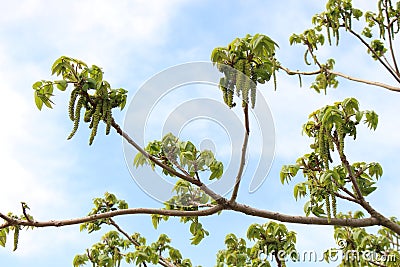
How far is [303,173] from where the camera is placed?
5.66 m

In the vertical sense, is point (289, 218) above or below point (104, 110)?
below

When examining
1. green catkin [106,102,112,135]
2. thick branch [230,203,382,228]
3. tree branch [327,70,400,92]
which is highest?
tree branch [327,70,400,92]

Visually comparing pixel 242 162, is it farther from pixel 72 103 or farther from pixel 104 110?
pixel 72 103

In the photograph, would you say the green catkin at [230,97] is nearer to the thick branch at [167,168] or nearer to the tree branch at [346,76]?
the thick branch at [167,168]

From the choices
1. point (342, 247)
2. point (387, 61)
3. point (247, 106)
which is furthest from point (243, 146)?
point (387, 61)

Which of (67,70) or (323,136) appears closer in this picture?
(67,70)

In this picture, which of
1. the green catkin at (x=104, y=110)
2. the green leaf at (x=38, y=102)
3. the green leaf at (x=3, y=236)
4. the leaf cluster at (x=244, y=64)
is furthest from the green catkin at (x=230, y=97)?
the green leaf at (x=3, y=236)

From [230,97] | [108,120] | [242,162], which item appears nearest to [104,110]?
[108,120]

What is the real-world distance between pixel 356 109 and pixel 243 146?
1229 millimetres

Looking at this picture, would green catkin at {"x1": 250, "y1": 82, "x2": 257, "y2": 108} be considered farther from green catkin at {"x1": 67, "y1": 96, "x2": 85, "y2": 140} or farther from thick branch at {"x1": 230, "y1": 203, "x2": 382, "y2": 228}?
green catkin at {"x1": 67, "y1": 96, "x2": 85, "y2": 140}

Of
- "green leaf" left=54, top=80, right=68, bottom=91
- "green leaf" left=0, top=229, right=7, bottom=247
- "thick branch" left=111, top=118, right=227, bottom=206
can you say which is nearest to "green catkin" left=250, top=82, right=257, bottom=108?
"thick branch" left=111, top=118, right=227, bottom=206

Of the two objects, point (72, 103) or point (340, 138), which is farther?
point (340, 138)

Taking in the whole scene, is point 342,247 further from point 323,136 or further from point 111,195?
point 111,195

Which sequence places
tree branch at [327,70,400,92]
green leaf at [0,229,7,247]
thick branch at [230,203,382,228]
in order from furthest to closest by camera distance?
1. tree branch at [327,70,400,92]
2. green leaf at [0,229,7,247]
3. thick branch at [230,203,382,228]
